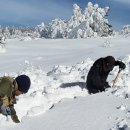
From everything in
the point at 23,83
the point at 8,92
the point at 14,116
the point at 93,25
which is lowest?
the point at 14,116

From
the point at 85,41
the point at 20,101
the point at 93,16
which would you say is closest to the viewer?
the point at 20,101

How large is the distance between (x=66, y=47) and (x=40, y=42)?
129 inches

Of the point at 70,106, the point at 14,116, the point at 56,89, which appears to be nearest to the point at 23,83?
the point at 14,116

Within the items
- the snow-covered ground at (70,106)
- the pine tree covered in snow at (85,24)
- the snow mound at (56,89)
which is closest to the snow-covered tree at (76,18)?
the pine tree covered in snow at (85,24)

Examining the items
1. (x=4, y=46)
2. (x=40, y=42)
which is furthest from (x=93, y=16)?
(x=4, y=46)

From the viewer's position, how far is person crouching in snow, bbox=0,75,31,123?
6496mm

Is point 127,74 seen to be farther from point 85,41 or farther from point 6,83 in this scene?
point 85,41

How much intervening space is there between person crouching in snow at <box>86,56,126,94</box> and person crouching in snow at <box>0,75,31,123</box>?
6.91 feet

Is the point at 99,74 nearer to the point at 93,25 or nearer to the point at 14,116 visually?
the point at 14,116

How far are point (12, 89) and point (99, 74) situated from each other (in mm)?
2545

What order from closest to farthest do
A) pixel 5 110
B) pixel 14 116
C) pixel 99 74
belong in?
pixel 14 116, pixel 5 110, pixel 99 74

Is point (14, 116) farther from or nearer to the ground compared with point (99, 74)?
nearer to the ground

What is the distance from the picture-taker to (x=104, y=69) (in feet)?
27.8

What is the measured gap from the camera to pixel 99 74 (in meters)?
8.62
